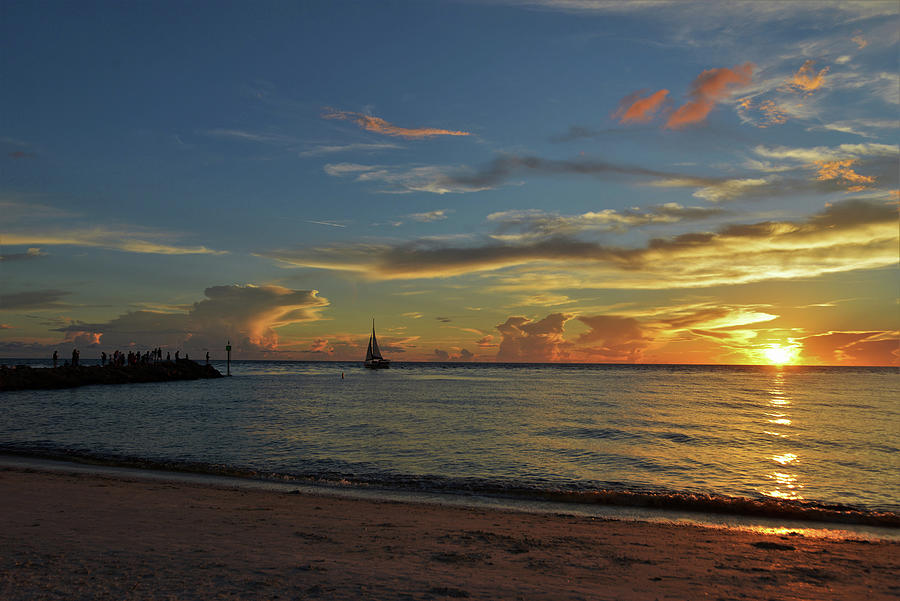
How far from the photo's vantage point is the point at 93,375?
80688 mm

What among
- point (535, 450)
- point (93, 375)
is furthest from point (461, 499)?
point (93, 375)

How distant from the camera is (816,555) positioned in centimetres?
1091

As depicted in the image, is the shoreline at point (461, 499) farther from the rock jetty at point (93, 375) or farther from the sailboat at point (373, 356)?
the sailboat at point (373, 356)

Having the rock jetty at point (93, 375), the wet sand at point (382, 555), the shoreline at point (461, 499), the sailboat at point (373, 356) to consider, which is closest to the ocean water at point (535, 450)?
the shoreline at point (461, 499)

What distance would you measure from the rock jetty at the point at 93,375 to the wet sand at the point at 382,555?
217 feet

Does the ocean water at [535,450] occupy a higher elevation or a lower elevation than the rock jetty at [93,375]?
lower

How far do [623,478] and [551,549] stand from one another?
366 inches

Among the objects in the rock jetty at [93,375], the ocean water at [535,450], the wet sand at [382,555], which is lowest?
the ocean water at [535,450]

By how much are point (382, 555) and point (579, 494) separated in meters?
8.57

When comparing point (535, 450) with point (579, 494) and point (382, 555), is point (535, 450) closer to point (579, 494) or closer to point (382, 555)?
point (579, 494)

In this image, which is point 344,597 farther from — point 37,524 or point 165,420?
point 165,420

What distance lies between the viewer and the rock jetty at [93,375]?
2635 inches

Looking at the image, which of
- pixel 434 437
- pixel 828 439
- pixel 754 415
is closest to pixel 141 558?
pixel 434 437

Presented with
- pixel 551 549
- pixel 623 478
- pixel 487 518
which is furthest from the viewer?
pixel 623 478
